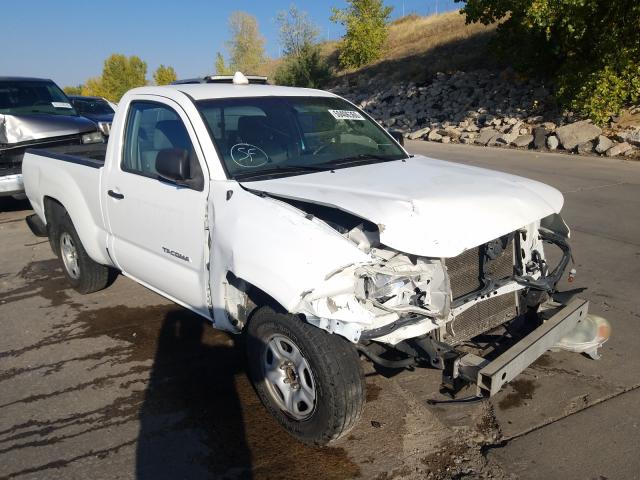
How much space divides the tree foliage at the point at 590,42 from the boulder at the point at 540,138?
922mm

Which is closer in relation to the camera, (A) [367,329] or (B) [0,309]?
(A) [367,329]

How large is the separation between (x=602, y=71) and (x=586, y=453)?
12.4 meters

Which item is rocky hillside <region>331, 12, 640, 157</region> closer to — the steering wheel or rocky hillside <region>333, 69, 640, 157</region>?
rocky hillside <region>333, 69, 640, 157</region>

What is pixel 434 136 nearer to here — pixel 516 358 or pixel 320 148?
pixel 320 148

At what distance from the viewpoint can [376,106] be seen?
25750 millimetres

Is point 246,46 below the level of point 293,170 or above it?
above

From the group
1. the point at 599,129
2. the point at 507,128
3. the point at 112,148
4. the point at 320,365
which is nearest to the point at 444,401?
the point at 320,365

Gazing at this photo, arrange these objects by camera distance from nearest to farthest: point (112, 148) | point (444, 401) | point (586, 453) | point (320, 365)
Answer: point (320, 365) < point (586, 453) < point (444, 401) < point (112, 148)

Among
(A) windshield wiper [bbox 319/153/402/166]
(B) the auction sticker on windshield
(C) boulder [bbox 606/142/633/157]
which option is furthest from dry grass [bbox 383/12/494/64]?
(A) windshield wiper [bbox 319/153/402/166]

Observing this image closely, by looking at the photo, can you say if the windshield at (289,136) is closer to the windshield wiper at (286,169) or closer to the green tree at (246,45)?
the windshield wiper at (286,169)

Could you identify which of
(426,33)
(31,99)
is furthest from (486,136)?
(426,33)

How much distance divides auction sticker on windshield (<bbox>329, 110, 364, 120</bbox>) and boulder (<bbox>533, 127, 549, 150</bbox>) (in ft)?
35.2

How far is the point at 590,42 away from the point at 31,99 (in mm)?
12843

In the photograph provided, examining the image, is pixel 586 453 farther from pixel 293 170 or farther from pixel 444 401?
pixel 293 170
